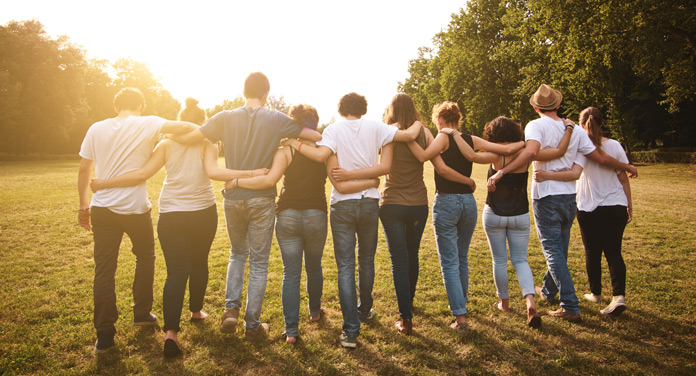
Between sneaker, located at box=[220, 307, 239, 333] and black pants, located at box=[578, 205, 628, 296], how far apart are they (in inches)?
161

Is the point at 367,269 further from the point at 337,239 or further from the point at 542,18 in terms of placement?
the point at 542,18

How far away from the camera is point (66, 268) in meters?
6.28

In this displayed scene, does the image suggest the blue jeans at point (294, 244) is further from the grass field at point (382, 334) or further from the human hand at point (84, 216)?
the human hand at point (84, 216)

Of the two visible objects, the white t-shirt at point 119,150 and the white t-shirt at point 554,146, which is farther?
the white t-shirt at point 554,146

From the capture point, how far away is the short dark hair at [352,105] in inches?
150

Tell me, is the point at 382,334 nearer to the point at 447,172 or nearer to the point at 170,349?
the point at 447,172

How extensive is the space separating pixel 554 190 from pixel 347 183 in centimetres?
234

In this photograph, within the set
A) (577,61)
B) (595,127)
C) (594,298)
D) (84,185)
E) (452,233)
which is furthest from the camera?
(577,61)

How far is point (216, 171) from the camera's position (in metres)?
3.78

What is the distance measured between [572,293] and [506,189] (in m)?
1.33

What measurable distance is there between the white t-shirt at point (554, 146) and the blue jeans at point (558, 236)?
9cm

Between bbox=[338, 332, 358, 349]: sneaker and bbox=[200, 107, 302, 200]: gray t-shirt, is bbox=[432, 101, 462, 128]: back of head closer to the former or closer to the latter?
bbox=[200, 107, 302, 200]: gray t-shirt

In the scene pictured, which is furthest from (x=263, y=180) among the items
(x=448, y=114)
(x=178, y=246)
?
(x=448, y=114)

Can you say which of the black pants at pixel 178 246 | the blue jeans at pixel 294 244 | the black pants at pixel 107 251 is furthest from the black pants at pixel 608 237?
the black pants at pixel 107 251
